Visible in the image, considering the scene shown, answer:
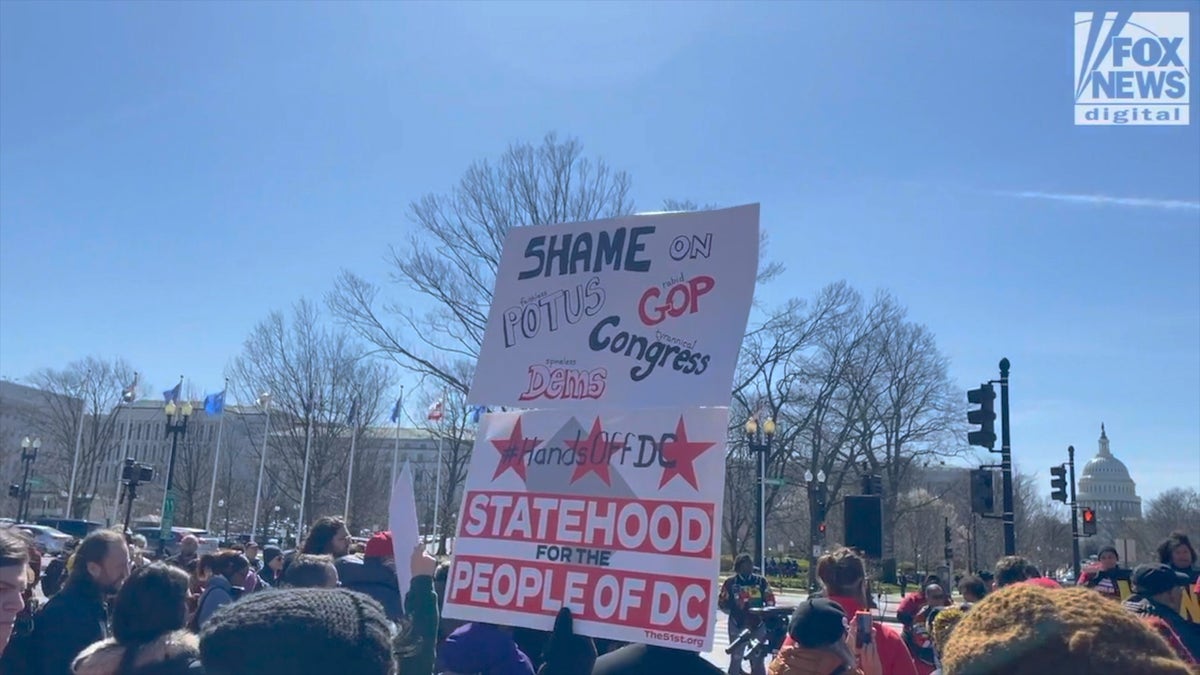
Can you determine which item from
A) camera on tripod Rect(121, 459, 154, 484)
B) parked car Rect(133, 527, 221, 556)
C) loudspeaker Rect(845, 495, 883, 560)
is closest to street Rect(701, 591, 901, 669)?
loudspeaker Rect(845, 495, 883, 560)

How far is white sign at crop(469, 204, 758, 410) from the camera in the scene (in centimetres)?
398

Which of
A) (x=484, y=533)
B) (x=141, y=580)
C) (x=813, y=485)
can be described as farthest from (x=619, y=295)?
(x=813, y=485)

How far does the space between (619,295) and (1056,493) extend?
24.3 m

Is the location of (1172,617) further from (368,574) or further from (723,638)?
(723,638)

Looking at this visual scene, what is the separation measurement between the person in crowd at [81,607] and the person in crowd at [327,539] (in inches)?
70.3

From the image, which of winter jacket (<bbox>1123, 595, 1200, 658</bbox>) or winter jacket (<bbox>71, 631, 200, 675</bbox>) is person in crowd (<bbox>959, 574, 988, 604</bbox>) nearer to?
winter jacket (<bbox>1123, 595, 1200, 658</bbox>)

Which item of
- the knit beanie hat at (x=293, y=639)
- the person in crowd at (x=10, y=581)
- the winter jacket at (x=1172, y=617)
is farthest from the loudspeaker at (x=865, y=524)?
the knit beanie hat at (x=293, y=639)

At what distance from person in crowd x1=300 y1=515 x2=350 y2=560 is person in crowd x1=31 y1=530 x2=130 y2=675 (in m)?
1.79

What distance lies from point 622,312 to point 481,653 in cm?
180

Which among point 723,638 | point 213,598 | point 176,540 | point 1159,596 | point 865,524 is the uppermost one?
point 865,524

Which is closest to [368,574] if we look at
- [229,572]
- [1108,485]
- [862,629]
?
[229,572]

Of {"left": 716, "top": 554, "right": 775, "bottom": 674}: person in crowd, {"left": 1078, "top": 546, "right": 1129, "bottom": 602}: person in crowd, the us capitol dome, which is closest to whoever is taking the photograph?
{"left": 1078, "top": 546, "right": 1129, "bottom": 602}: person in crowd

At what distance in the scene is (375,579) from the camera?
235 inches

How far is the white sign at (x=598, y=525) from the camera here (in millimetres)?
3617
